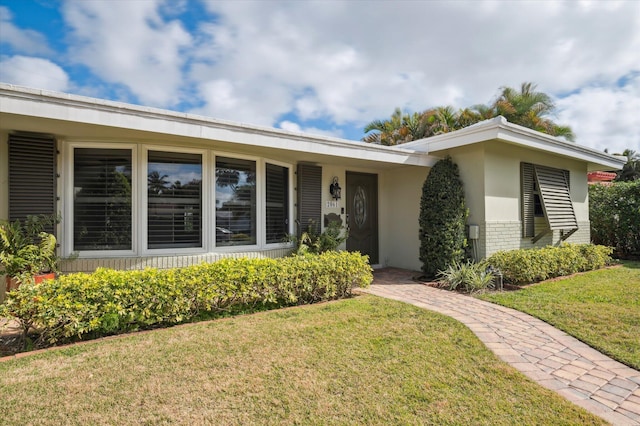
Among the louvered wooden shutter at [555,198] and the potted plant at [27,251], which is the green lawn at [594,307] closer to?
the louvered wooden shutter at [555,198]

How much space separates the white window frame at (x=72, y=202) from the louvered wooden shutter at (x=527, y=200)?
8.59 metres

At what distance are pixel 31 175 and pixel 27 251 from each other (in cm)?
125

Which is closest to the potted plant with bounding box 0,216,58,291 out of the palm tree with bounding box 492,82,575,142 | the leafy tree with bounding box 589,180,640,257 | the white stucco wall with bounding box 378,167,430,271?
the white stucco wall with bounding box 378,167,430,271

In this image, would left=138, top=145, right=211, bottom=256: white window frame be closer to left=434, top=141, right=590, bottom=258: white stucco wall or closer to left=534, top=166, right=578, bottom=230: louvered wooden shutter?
left=434, top=141, right=590, bottom=258: white stucco wall

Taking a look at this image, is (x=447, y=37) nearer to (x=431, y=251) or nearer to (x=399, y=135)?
→ (x=431, y=251)

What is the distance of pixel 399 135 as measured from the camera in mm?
17016

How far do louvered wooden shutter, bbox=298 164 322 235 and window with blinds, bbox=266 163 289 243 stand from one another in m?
0.31

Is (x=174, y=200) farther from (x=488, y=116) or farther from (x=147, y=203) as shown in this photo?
(x=488, y=116)

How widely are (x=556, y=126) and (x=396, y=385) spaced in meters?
16.2

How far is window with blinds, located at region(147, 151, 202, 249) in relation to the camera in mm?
5887

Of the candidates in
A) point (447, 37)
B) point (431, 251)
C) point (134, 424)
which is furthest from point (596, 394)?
point (447, 37)

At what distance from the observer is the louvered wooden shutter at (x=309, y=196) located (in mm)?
7781

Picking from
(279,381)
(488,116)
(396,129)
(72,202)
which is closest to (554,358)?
(279,381)

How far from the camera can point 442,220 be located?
24.8 ft
